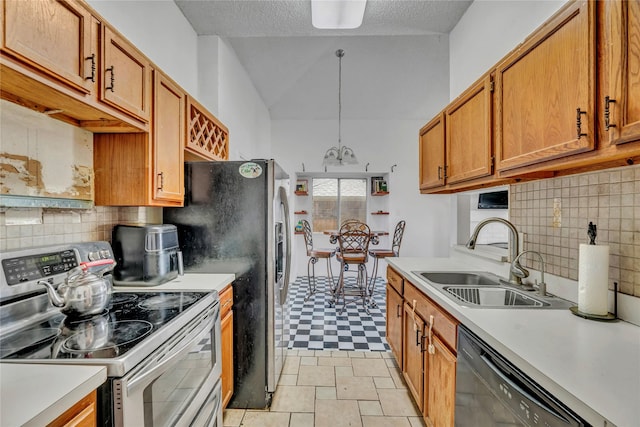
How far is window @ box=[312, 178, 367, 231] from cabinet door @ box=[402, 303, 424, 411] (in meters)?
3.89

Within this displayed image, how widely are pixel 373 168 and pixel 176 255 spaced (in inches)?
170

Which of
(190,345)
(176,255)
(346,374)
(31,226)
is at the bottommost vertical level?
(346,374)

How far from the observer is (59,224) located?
4.76 feet

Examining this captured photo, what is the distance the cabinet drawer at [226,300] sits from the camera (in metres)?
1.82

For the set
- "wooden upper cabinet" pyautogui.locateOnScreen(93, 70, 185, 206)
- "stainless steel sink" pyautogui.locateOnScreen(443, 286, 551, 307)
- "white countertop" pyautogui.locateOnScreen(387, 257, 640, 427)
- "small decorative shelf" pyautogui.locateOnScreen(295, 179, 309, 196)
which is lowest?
Answer: "stainless steel sink" pyautogui.locateOnScreen(443, 286, 551, 307)

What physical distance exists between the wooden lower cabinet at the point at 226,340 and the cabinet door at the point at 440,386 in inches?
46.4

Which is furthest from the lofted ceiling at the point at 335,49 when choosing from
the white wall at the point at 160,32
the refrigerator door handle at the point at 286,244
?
the refrigerator door handle at the point at 286,244

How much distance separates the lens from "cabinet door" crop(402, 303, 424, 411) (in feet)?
5.84

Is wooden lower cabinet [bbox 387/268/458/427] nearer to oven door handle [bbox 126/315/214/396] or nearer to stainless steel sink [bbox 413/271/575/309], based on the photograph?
→ stainless steel sink [bbox 413/271/575/309]

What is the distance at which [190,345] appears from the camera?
4.33 ft

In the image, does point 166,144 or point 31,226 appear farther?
point 166,144

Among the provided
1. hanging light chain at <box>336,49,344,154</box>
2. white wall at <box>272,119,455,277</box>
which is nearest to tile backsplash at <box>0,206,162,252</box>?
hanging light chain at <box>336,49,344,154</box>

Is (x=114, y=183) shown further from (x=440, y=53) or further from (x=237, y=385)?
(x=440, y=53)

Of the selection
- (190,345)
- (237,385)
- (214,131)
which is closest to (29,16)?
(190,345)
